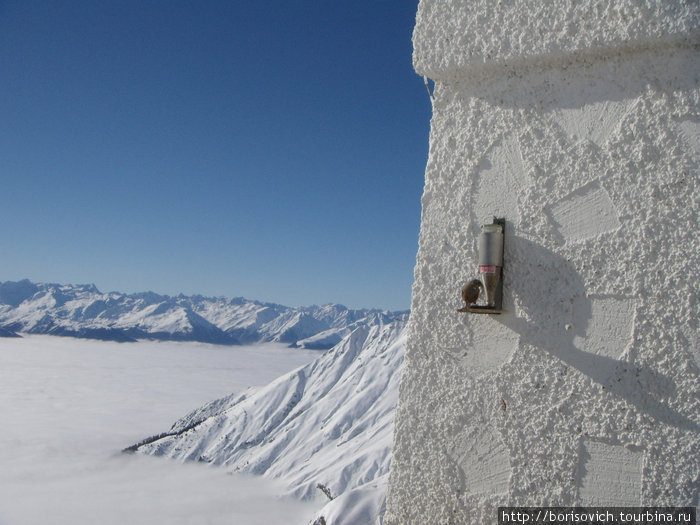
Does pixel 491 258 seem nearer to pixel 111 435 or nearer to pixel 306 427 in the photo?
pixel 306 427

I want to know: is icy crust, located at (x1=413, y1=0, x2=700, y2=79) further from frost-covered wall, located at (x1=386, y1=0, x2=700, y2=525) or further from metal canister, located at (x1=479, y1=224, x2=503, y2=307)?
metal canister, located at (x1=479, y1=224, x2=503, y2=307)

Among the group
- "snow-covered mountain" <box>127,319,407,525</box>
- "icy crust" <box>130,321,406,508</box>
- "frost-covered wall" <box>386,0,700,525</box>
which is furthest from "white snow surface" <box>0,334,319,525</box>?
"frost-covered wall" <box>386,0,700,525</box>

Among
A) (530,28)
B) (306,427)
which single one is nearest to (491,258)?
(530,28)

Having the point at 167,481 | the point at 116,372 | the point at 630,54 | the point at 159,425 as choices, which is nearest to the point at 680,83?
the point at 630,54

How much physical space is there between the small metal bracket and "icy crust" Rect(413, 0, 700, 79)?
0.58 meters

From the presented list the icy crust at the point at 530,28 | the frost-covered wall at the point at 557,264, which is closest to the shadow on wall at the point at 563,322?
the frost-covered wall at the point at 557,264

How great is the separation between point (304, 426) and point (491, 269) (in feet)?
299

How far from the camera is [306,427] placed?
87.4 metres

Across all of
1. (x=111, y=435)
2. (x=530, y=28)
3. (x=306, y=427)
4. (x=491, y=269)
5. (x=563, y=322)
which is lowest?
(x=111, y=435)

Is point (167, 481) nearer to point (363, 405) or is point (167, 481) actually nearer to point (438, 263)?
point (363, 405)

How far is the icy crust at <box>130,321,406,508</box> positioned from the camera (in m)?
73.2

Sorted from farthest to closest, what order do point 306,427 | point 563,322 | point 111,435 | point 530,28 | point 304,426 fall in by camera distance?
point 111,435
point 304,426
point 306,427
point 530,28
point 563,322

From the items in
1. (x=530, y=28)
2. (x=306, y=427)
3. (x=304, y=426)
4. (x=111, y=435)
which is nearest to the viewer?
(x=530, y=28)

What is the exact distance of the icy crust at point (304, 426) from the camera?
2881 inches
